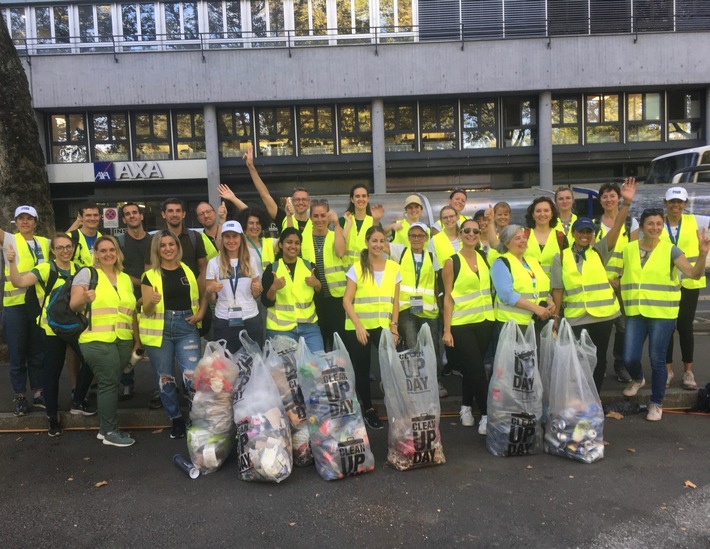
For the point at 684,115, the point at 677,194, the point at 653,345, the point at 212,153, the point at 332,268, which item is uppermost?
the point at 684,115

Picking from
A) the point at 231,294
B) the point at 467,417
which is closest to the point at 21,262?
the point at 231,294

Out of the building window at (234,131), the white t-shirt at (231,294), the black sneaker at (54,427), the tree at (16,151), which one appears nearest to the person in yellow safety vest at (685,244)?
the white t-shirt at (231,294)

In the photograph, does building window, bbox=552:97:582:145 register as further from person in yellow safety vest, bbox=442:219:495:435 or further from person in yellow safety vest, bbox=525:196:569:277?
person in yellow safety vest, bbox=442:219:495:435

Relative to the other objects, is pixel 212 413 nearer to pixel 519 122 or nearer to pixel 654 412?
pixel 654 412

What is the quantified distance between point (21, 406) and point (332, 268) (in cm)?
305

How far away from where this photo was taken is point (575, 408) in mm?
3998

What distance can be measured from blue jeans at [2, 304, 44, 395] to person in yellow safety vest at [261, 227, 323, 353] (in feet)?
7.21

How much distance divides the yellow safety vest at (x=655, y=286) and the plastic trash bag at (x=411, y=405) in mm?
2002

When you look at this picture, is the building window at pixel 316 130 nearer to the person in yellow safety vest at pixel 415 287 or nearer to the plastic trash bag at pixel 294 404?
the person in yellow safety vest at pixel 415 287

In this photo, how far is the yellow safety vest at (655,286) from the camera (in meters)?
4.65

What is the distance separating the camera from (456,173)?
2080cm

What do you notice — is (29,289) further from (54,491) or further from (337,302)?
(337,302)

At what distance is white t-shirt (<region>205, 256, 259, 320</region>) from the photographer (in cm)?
460

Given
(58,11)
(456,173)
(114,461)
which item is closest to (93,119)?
(58,11)
